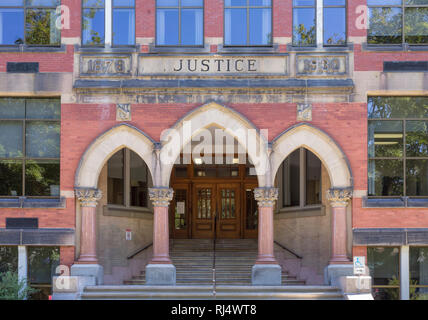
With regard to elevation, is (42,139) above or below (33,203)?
above

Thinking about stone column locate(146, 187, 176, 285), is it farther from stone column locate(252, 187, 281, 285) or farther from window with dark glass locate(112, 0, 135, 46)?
window with dark glass locate(112, 0, 135, 46)

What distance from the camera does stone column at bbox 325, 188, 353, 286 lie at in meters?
17.3

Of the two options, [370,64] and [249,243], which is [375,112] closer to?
[370,64]

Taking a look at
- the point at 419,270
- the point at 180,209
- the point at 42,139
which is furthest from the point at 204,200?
the point at 419,270

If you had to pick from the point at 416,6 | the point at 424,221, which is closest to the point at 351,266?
the point at 424,221

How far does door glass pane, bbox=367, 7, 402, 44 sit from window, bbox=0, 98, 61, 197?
8.78 meters

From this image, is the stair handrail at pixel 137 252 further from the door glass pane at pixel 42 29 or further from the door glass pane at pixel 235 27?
the door glass pane at pixel 235 27

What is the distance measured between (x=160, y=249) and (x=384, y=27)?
8.50m

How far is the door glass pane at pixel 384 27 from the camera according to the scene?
59.5 ft

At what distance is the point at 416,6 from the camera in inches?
714

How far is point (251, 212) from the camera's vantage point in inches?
911

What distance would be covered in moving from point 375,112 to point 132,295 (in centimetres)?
802

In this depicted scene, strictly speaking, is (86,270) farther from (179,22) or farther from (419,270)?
(419,270)

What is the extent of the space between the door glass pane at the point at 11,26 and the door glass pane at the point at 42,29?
17cm
